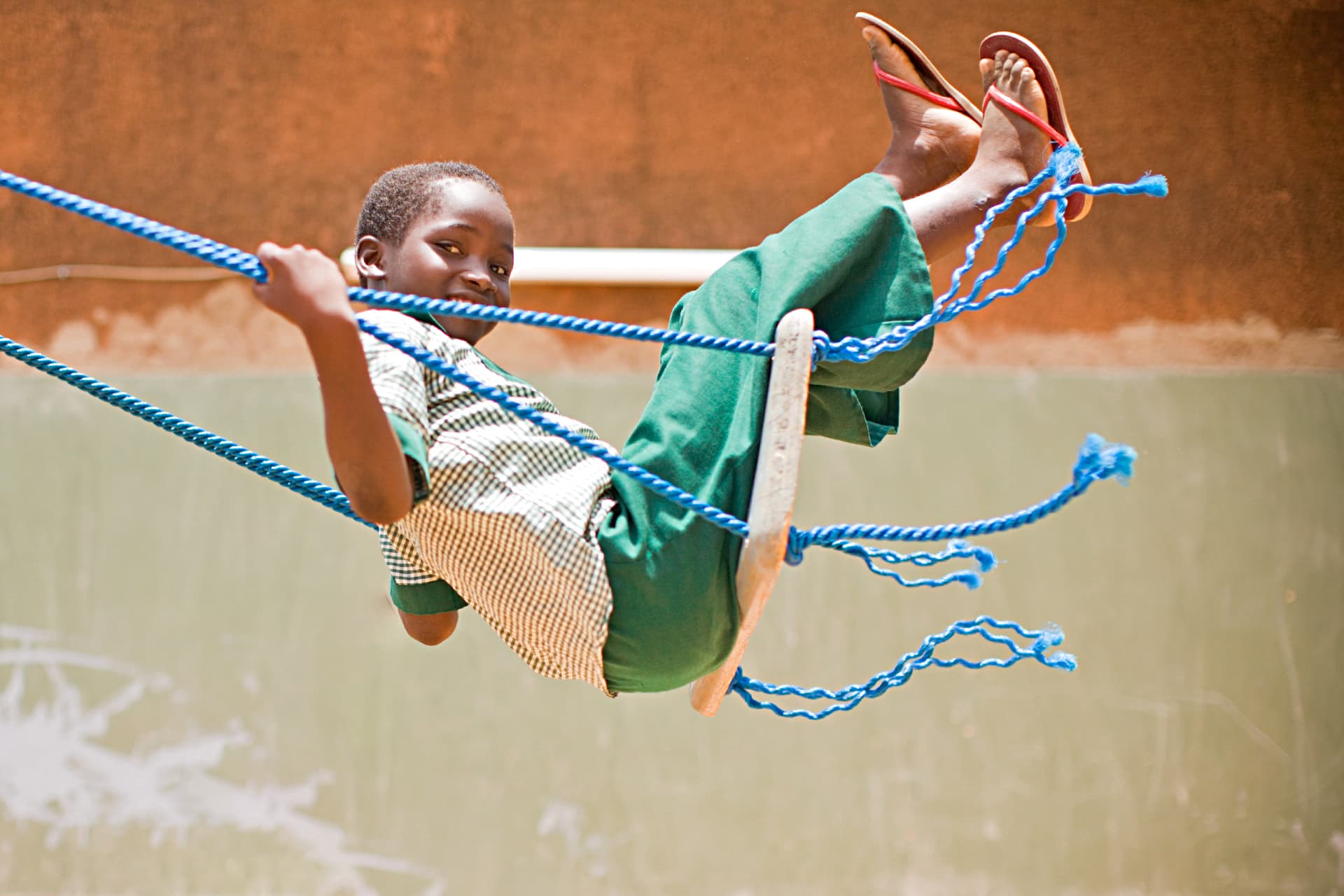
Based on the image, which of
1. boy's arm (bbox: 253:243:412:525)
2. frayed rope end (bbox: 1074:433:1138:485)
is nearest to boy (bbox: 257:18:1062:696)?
boy's arm (bbox: 253:243:412:525)

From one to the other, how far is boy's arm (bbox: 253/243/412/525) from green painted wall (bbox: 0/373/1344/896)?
213 centimetres

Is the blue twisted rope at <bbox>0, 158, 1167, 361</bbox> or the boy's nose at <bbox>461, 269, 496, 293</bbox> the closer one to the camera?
the blue twisted rope at <bbox>0, 158, 1167, 361</bbox>

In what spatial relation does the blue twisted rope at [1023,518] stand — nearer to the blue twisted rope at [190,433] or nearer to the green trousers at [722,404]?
the green trousers at [722,404]

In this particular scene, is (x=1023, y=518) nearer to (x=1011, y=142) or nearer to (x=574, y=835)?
(x=1011, y=142)

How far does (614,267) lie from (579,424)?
1.90 m

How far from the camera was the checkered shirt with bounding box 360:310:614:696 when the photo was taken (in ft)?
3.40

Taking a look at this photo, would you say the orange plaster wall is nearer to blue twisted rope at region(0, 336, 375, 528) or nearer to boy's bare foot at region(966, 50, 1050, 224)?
boy's bare foot at region(966, 50, 1050, 224)

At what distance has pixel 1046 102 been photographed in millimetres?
1351

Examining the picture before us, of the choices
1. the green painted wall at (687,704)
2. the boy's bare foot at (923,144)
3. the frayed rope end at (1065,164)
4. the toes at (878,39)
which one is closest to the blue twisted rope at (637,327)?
the frayed rope end at (1065,164)

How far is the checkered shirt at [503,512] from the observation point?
3.40 ft

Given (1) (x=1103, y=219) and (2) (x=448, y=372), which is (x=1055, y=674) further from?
(2) (x=448, y=372)

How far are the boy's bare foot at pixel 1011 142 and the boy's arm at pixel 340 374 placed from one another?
710 mm

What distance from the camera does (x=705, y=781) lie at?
2986 mm

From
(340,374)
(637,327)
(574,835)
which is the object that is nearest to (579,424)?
(637,327)
